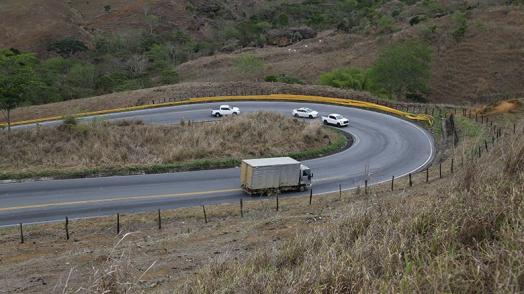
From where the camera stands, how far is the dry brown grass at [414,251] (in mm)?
5703

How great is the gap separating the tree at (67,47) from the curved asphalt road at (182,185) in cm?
8052

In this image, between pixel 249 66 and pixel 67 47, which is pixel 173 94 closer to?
pixel 249 66

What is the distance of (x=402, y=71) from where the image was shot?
5656 cm

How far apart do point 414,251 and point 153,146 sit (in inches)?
1139

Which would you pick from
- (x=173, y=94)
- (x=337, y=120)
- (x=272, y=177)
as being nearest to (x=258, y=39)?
(x=173, y=94)

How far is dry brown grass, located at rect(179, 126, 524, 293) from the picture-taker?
225 inches

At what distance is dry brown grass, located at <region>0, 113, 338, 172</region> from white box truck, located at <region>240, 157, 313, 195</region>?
6859mm

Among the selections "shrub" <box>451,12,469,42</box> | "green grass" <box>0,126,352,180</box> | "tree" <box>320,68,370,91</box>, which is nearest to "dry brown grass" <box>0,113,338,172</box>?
"green grass" <box>0,126,352,180</box>

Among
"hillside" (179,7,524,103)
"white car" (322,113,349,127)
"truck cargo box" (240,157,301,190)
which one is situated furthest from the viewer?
"hillside" (179,7,524,103)

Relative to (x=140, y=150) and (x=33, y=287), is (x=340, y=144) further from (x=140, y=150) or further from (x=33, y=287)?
(x=33, y=287)

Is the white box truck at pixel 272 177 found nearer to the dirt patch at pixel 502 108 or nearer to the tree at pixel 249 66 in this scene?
the dirt patch at pixel 502 108

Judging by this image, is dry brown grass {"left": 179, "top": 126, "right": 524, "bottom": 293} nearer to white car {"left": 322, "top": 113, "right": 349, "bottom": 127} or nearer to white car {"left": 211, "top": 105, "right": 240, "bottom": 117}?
white car {"left": 322, "top": 113, "right": 349, "bottom": 127}

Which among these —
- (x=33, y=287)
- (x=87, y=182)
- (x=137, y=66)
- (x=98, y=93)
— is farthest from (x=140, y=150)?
(x=137, y=66)

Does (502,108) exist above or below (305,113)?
above
